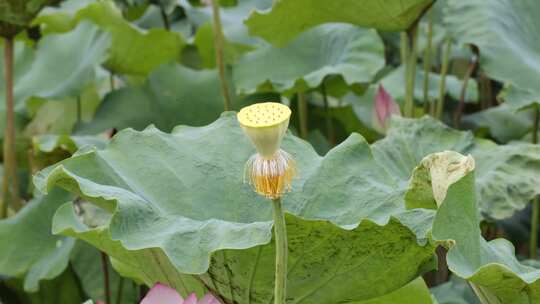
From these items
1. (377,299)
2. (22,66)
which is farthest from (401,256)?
(22,66)

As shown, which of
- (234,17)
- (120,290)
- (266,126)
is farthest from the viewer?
(234,17)

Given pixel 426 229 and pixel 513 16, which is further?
pixel 513 16

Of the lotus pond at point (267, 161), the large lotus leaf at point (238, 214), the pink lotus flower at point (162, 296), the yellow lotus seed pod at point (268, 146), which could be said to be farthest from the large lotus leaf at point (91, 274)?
the yellow lotus seed pod at point (268, 146)

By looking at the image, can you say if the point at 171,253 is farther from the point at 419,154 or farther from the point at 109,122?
the point at 109,122

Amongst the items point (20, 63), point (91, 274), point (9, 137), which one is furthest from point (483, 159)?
point (20, 63)

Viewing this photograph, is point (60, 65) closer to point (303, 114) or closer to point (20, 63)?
point (20, 63)

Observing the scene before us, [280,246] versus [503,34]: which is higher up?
[280,246]

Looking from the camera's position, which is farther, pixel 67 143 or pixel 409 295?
pixel 67 143
